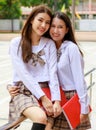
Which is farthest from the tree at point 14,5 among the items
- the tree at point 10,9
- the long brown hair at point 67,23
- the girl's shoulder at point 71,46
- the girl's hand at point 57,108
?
the girl's hand at point 57,108

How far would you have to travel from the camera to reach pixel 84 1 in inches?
3091

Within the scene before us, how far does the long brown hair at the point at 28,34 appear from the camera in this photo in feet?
9.76

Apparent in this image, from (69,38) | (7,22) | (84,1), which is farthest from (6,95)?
(84,1)

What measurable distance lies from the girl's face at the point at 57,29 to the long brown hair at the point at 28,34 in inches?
2.6

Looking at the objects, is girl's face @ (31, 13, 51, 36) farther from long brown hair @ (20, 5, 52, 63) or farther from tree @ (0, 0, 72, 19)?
tree @ (0, 0, 72, 19)

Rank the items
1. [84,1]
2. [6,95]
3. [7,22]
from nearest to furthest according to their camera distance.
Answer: [6,95], [7,22], [84,1]

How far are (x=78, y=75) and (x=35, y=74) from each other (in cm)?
33

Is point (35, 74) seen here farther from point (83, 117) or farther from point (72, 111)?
point (83, 117)

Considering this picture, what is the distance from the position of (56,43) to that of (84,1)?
76419 millimetres

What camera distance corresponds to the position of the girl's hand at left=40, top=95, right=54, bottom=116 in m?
2.87

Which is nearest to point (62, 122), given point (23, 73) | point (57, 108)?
point (57, 108)

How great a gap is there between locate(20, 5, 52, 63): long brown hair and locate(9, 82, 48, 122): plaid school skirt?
208mm

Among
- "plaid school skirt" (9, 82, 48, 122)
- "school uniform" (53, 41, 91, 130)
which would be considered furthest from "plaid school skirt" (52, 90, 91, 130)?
"plaid school skirt" (9, 82, 48, 122)

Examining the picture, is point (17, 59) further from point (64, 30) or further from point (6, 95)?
point (6, 95)
